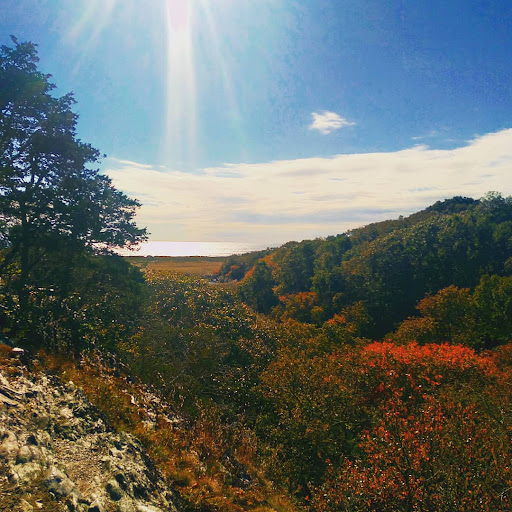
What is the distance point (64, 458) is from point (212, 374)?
14470mm

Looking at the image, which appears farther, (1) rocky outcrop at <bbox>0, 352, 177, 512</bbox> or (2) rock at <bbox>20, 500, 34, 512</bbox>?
(1) rocky outcrop at <bbox>0, 352, 177, 512</bbox>

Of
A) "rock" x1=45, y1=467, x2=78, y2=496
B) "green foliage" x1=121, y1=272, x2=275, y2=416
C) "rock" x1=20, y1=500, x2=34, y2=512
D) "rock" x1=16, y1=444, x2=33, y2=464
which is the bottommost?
"green foliage" x1=121, y1=272, x2=275, y2=416

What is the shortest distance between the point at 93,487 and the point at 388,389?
77.8ft

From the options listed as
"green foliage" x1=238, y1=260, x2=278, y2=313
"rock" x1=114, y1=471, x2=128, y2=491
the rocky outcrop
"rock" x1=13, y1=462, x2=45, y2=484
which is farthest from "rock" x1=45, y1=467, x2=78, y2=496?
"green foliage" x1=238, y1=260, x2=278, y2=313

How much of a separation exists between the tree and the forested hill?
159 ft

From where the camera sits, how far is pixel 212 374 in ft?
62.3

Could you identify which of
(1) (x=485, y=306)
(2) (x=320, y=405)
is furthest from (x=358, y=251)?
(2) (x=320, y=405)

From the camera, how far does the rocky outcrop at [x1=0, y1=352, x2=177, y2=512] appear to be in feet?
13.9

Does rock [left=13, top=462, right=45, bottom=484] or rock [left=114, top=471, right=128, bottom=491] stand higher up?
rock [left=13, top=462, right=45, bottom=484]

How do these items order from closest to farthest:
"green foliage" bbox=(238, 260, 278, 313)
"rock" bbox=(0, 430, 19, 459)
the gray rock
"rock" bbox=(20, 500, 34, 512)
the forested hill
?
→ 1. "rock" bbox=(20, 500, 34, 512)
2. "rock" bbox=(0, 430, 19, 459)
3. the gray rock
4. the forested hill
5. "green foliage" bbox=(238, 260, 278, 313)

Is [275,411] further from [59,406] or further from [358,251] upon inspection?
[358,251]

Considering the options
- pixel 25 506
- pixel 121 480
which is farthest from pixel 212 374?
pixel 25 506

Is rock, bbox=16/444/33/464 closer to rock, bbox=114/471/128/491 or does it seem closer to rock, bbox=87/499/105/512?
rock, bbox=87/499/105/512

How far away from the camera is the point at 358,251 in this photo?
3152 inches
